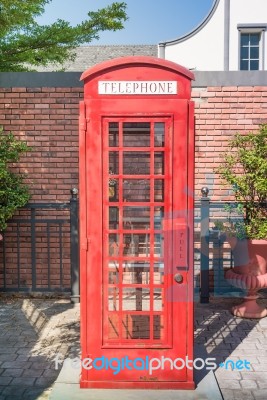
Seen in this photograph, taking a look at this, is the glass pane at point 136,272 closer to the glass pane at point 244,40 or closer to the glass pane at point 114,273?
the glass pane at point 114,273

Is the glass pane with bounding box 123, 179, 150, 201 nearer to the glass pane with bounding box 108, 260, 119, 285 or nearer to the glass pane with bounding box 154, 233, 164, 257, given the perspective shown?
the glass pane with bounding box 154, 233, 164, 257

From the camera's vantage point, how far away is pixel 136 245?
422cm

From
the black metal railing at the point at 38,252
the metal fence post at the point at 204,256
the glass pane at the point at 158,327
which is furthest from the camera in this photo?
the black metal railing at the point at 38,252

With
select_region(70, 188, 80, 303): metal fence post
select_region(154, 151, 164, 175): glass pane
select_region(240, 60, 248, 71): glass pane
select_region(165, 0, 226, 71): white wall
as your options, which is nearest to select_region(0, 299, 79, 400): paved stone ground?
select_region(70, 188, 80, 303): metal fence post

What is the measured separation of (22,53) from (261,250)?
30.1 ft

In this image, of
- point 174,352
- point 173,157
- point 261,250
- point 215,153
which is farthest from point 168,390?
point 215,153

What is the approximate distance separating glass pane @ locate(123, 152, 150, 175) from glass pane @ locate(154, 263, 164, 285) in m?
0.88

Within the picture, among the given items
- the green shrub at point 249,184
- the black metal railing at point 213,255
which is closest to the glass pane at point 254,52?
the green shrub at point 249,184

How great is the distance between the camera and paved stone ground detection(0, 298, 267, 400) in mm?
4363

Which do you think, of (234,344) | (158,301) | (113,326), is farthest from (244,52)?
(113,326)

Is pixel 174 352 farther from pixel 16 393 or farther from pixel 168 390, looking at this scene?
pixel 16 393

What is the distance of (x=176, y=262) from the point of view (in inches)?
163

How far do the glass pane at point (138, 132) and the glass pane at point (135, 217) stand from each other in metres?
0.60

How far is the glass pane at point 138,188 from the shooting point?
412cm
